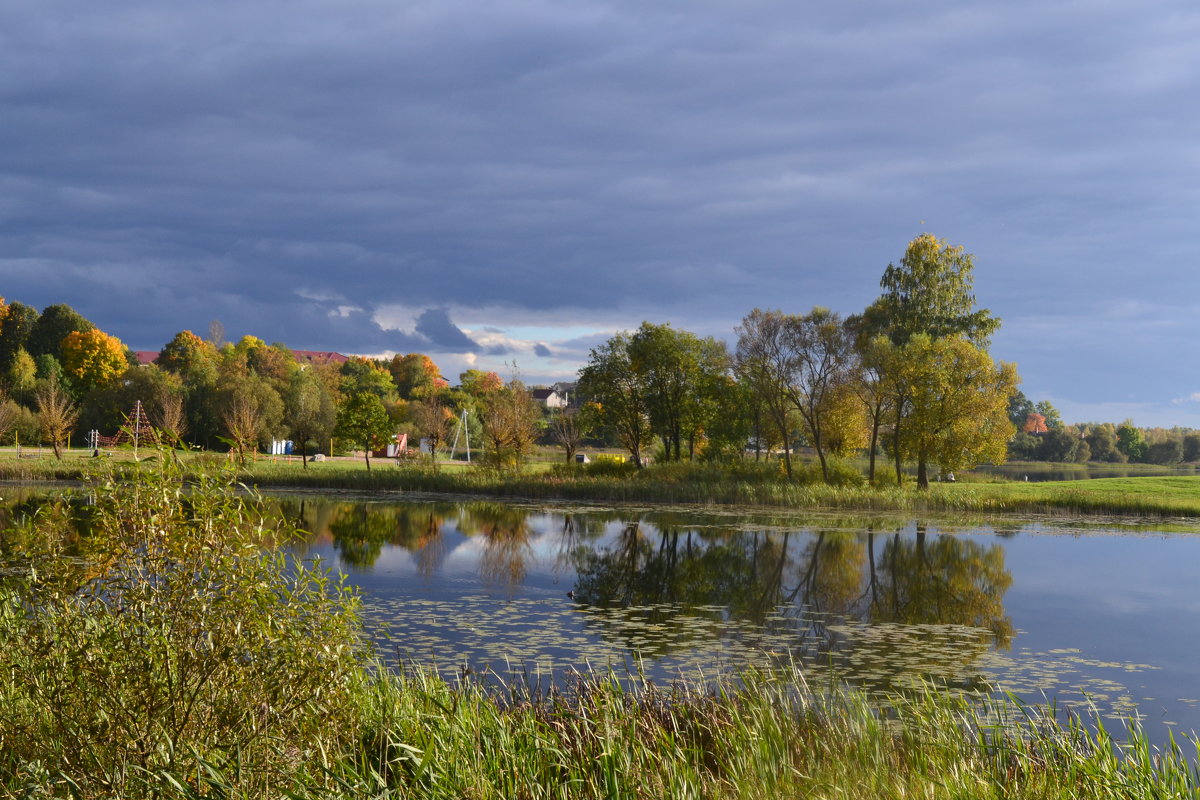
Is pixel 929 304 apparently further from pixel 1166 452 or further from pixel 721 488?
pixel 1166 452

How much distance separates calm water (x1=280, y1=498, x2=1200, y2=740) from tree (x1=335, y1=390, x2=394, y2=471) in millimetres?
20859

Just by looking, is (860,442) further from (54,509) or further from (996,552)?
(54,509)

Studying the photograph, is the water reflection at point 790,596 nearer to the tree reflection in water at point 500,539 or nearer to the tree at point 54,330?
the tree reflection in water at point 500,539

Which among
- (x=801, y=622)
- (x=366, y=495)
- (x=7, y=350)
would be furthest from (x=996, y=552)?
(x=7, y=350)

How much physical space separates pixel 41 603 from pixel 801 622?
41.5 feet

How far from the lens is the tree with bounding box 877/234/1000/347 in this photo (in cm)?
5353

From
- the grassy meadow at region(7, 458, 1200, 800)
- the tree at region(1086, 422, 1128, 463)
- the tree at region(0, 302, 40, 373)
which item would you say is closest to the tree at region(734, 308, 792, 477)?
the grassy meadow at region(7, 458, 1200, 800)

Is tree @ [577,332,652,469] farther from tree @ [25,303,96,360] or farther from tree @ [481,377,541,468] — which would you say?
tree @ [25,303,96,360]

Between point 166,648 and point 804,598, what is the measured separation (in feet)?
49.7

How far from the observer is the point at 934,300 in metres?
53.9

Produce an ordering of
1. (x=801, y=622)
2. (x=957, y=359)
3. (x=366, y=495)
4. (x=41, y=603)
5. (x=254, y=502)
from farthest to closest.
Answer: (x=957, y=359)
(x=366, y=495)
(x=801, y=622)
(x=254, y=502)
(x=41, y=603)

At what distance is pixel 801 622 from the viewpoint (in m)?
16.2

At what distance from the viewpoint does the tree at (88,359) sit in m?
80.7

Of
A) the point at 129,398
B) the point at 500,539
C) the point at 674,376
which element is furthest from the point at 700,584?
the point at 129,398
